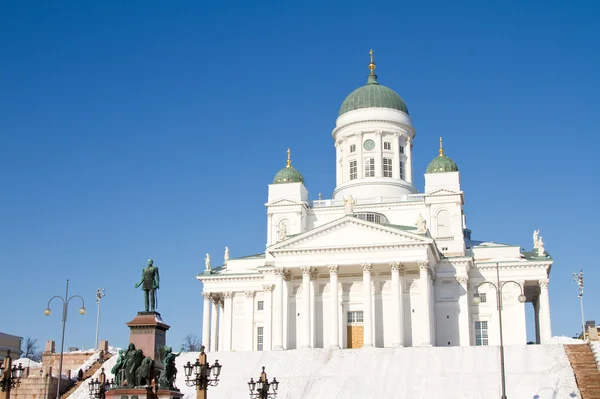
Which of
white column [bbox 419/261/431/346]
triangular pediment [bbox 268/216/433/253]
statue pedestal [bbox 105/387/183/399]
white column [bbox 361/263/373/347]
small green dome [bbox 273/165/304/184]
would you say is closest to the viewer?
statue pedestal [bbox 105/387/183/399]

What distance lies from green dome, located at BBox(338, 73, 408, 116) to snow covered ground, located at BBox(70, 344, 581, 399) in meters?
29.0

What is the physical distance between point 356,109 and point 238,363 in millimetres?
31918

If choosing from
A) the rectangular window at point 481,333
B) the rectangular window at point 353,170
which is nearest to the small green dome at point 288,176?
the rectangular window at point 353,170

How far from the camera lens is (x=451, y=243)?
6731 cm

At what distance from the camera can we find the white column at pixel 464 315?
207ft

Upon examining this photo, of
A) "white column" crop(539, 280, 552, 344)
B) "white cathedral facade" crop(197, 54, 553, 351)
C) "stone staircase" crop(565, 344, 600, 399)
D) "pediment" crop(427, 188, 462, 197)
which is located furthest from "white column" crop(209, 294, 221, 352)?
"stone staircase" crop(565, 344, 600, 399)

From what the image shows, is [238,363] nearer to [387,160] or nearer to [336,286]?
[336,286]

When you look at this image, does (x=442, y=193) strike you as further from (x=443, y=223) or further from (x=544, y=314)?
(x=544, y=314)

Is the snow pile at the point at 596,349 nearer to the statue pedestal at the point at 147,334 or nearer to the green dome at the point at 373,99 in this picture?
the statue pedestal at the point at 147,334

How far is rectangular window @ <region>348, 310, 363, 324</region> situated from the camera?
63.2 meters

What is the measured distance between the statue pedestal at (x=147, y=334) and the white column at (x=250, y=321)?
45734 millimetres

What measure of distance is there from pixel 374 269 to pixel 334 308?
444 cm

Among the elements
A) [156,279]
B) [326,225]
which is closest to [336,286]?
[326,225]

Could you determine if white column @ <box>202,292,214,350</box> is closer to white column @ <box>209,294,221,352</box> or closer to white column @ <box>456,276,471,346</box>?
white column @ <box>209,294,221,352</box>
